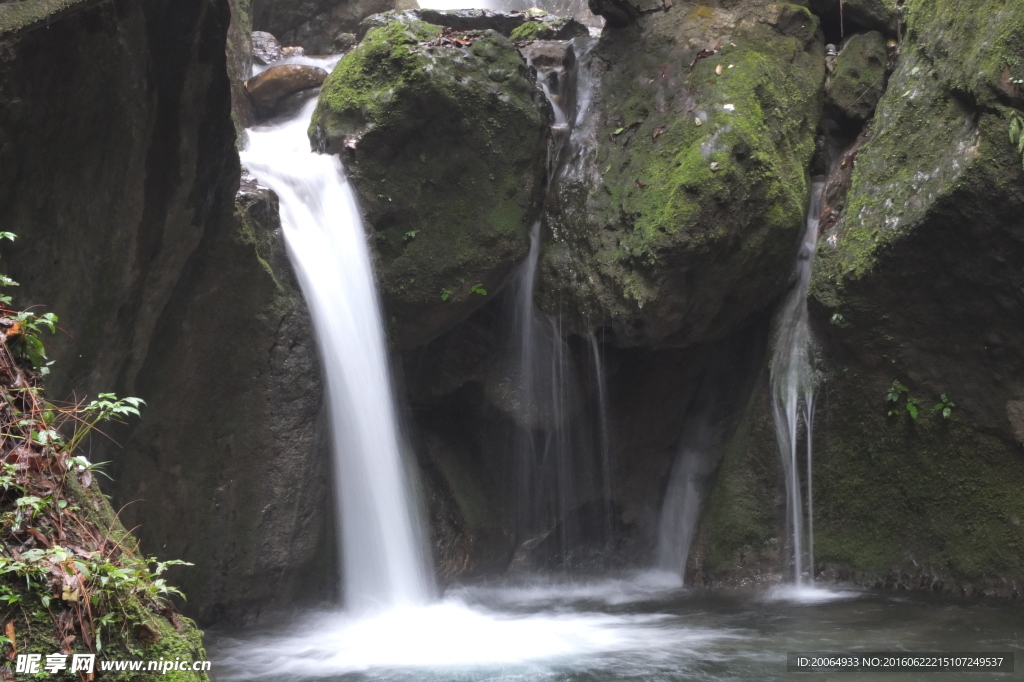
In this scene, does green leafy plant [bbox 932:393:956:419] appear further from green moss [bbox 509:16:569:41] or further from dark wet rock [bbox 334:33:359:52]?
dark wet rock [bbox 334:33:359:52]

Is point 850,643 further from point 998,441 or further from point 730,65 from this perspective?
point 730,65

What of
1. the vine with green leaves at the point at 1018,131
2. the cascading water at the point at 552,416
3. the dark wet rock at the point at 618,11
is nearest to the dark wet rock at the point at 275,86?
the cascading water at the point at 552,416

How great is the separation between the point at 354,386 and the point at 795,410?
387 cm

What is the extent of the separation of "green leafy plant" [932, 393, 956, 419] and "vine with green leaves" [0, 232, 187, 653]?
6.08m

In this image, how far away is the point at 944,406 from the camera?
6.57 meters

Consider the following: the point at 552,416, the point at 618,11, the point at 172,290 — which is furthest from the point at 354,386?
the point at 618,11

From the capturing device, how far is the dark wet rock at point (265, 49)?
1159cm

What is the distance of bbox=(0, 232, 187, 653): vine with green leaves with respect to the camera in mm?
2457

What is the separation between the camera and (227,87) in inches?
217

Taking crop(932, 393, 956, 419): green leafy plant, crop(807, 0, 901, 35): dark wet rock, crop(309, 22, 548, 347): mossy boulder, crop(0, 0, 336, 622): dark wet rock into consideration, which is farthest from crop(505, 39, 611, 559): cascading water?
crop(932, 393, 956, 419): green leafy plant

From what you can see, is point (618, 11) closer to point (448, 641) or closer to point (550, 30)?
point (550, 30)

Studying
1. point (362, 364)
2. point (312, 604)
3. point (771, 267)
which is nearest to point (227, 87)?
point (362, 364)

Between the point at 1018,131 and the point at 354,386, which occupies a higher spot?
the point at 1018,131

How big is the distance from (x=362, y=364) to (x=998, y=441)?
529 cm
